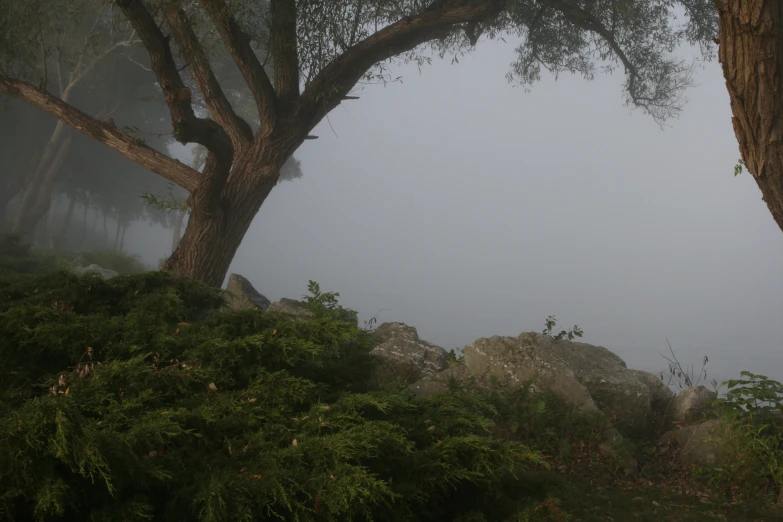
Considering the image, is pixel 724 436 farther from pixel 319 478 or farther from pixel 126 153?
pixel 126 153

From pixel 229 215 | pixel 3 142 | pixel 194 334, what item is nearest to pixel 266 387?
pixel 194 334

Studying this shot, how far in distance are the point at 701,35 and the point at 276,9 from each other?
9.38 meters

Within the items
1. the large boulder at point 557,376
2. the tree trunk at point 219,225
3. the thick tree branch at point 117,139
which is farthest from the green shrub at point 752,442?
the thick tree branch at point 117,139

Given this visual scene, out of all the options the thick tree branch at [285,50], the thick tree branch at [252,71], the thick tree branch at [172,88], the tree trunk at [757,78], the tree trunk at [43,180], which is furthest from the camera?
the tree trunk at [43,180]

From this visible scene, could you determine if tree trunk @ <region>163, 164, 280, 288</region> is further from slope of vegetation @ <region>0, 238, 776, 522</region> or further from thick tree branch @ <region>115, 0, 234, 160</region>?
slope of vegetation @ <region>0, 238, 776, 522</region>

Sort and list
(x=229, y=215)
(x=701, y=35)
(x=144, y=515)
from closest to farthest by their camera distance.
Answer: (x=144, y=515) → (x=229, y=215) → (x=701, y=35)

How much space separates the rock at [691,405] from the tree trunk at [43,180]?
25301 millimetres

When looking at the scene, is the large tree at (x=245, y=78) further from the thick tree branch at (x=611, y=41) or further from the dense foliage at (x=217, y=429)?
the dense foliage at (x=217, y=429)

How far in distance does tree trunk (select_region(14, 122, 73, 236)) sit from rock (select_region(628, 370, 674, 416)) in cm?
2477

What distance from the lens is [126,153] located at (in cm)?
929

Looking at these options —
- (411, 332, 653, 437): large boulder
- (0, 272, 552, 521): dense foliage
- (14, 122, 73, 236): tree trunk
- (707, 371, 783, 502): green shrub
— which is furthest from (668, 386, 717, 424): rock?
(14, 122, 73, 236): tree trunk

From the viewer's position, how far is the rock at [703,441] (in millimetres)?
6086

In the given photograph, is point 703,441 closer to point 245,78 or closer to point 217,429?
point 217,429

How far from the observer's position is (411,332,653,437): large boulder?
→ 22.7 feet
